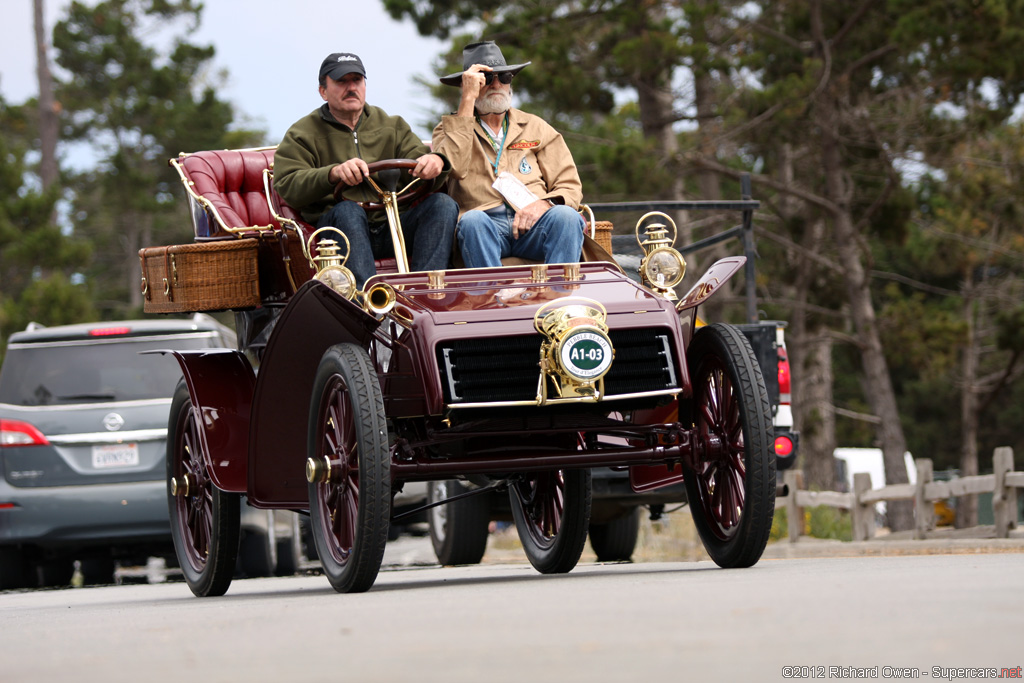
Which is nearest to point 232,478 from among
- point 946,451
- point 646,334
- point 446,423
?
point 446,423

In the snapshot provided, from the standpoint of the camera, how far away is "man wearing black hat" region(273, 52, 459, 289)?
7.37 meters

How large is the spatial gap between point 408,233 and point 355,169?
1.86 feet

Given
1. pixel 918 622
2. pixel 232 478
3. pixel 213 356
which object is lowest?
pixel 918 622

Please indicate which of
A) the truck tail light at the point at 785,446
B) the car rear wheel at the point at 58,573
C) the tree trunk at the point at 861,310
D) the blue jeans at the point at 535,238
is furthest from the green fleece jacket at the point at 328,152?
the tree trunk at the point at 861,310

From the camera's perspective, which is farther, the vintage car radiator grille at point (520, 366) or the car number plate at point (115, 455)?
the car number plate at point (115, 455)

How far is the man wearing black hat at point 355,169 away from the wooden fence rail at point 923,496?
5506mm

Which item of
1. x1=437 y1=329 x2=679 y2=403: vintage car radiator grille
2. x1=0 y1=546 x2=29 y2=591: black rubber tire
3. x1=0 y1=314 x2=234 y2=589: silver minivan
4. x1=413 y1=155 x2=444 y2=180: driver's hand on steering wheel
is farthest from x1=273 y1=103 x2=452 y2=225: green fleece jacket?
x1=0 y1=546 x2=29 y2=591: black rubber tire

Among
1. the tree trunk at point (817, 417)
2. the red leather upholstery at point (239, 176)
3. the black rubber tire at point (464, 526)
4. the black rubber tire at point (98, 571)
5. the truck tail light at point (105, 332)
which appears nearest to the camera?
Answer: the red leather upholstery at point (239, 176)

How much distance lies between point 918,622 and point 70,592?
313 inches

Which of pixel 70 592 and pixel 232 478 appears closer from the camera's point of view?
pixel 232 478

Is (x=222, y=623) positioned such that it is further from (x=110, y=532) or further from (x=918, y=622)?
(x=110, y=532)

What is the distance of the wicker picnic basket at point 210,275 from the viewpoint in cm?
775

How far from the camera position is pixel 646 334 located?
6.64m

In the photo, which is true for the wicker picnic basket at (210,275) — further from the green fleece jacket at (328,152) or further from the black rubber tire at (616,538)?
the black rubber tire at (616,538)
